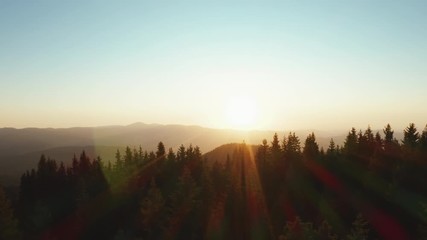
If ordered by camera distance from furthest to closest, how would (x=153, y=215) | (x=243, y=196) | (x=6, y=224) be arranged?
1. (x=243, y=196)
2. (x=153, y=215)
3. (x=6, y=224)

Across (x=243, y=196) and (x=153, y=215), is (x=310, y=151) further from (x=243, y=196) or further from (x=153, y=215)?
(x=153, y=215)

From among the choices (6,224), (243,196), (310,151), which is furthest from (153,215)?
(310,151)

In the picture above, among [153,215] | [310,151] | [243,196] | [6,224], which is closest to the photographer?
[6,224]

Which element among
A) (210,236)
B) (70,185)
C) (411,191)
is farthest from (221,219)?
(70,185)

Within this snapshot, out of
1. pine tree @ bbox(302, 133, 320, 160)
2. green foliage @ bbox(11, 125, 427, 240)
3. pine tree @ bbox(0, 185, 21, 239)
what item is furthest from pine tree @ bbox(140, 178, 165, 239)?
pine tree @ bbox(302, 133, 320, 160)

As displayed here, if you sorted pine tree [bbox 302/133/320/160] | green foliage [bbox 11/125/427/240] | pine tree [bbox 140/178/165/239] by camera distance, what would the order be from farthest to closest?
pine tree [bbox 302/133/320/160] → pine tree [bbox 140/178/165/239] → green foliage [bbox 11/125/427/240]

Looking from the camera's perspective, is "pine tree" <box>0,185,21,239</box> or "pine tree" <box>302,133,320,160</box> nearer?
"pine tree" <box>0,185,21,239</box>

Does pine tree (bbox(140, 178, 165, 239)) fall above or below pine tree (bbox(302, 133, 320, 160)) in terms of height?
below

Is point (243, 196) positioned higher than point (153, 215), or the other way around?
point (243, 196)

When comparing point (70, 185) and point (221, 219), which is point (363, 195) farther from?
point (70, 185)

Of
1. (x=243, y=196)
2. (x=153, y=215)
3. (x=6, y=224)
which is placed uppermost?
(x=243, y=196)

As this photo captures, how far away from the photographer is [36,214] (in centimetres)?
8794

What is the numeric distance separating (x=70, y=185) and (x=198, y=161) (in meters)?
35.3

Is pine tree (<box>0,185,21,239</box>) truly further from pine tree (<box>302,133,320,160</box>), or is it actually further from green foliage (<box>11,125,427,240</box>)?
pine tree (<box>302,133,320,160</box>)
